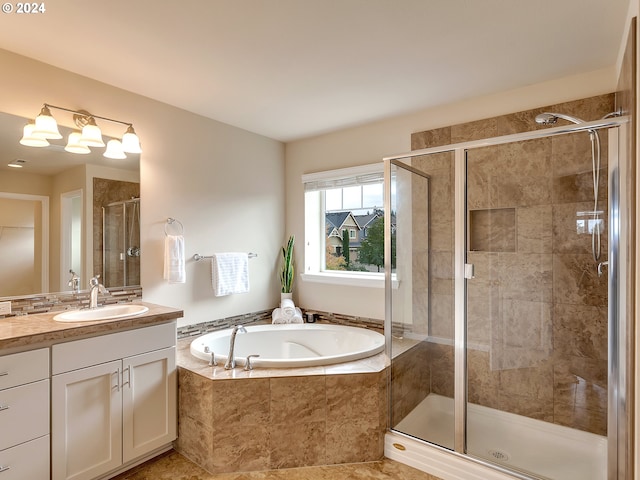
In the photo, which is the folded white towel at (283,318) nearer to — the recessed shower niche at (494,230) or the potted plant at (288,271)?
the potted plant at (288,271)

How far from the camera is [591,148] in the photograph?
1.94 m

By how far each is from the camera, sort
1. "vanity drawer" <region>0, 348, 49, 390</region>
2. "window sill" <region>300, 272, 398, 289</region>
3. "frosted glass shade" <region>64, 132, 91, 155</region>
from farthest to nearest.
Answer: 1. "window sill" <region>300, 272, 398, 289</region>
2. "frosted glass shade" <region>64, 132, 91, 155</region>
3. "vanity drawer" <region>0, 348, 49, 390</region>

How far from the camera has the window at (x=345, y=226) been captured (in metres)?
3.30

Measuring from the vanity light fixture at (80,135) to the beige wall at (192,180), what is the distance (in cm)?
6

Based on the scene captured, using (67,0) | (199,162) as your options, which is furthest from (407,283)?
(67,0)

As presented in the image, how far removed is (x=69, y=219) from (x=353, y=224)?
2331 mm

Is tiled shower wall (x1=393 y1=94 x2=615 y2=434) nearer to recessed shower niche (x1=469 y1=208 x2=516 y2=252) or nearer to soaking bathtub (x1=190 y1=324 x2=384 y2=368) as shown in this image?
recessed shower niche (x1=469 y1=208 x2=516 y2=252)

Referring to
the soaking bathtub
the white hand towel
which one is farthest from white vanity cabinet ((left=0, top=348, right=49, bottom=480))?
the white hand towel

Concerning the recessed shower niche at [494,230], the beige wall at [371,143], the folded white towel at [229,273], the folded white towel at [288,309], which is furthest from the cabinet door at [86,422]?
the recessed shower niche at [494,230]

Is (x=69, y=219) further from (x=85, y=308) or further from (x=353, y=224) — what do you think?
(x=353, y=224)

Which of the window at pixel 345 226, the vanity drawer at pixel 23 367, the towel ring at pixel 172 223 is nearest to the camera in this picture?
the vanity drawer at pixel 23 367

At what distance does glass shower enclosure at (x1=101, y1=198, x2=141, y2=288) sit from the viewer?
2461 millimetres

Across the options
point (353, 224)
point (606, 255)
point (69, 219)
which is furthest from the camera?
point (353, 224)

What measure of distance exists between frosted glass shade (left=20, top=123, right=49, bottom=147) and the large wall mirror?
0.03 m
